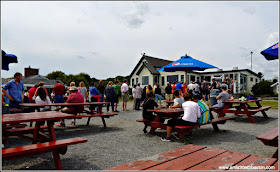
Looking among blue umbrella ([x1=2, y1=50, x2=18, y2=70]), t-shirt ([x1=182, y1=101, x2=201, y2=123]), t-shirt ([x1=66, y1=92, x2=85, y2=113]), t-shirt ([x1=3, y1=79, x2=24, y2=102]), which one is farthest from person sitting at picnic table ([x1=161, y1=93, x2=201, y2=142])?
blue umbrella ([x1=2, y1=50, x2=18, y2=70])

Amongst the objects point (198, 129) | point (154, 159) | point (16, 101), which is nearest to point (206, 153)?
point (154, 159)

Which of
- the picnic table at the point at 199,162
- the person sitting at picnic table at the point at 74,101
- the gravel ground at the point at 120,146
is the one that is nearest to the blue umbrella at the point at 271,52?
the gravel ground at the point at 120,146

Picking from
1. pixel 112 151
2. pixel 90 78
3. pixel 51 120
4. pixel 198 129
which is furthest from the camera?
pixel 90 78

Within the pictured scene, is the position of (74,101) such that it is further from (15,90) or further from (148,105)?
(148,105)

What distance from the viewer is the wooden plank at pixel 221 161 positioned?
2324 mm

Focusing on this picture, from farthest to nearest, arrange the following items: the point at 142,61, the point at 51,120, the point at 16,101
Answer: the point at 142,61, the point at 16,101, the point at 51,120

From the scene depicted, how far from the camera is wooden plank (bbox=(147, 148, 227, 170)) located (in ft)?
7.60

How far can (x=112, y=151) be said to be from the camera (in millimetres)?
4734

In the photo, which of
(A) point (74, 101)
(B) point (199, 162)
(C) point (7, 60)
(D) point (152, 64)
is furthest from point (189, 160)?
(D) point (152, 64)

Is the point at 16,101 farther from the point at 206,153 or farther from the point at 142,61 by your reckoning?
the point at 142,61

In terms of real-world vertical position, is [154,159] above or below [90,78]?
below

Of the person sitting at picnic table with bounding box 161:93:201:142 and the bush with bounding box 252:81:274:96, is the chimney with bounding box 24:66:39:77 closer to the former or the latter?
the bush with bounding box 252:81:274:96

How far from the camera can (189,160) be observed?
100 inches

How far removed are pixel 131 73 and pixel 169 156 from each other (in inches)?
1252
